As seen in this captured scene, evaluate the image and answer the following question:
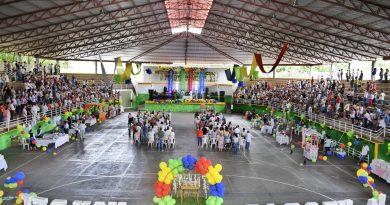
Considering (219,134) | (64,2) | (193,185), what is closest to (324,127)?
(219,134)

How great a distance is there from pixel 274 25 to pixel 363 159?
41.8 ft

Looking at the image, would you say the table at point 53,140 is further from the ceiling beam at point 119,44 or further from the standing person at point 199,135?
the ceiling beam at point 119,44

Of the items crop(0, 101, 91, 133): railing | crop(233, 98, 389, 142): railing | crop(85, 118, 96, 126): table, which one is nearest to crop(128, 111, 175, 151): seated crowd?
crop(0, 101, 91, 133): railing

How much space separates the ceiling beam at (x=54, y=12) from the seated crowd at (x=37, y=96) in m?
4.03

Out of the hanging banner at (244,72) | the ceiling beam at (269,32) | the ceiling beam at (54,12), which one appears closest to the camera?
the ceiling beam at (54,12)

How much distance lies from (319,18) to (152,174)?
14.7 metres

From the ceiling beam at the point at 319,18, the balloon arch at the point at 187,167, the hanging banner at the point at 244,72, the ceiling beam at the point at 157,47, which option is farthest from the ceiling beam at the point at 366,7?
the ceiling beam at the point at 157,47

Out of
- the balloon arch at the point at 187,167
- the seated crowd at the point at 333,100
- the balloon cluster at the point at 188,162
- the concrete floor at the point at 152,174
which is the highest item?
the seated crowd at the point at 333,100

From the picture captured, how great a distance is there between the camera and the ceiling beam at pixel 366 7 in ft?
50.5

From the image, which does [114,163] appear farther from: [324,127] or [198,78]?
[198,78]

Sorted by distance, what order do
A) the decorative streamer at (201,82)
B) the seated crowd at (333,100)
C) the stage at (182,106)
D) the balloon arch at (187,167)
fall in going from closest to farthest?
the balloon arch at (187,167) < the seated crowd at (333,100) < the stage at (182,106) < the decorative streamer at (201,82)

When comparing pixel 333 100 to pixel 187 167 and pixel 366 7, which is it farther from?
pixel 187 167

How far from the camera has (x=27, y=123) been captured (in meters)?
19.0

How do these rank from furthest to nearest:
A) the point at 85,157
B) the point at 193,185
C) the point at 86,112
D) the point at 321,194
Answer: the point at 86,112, the point at 85,157, the point at 321,194, the point at 193,185
